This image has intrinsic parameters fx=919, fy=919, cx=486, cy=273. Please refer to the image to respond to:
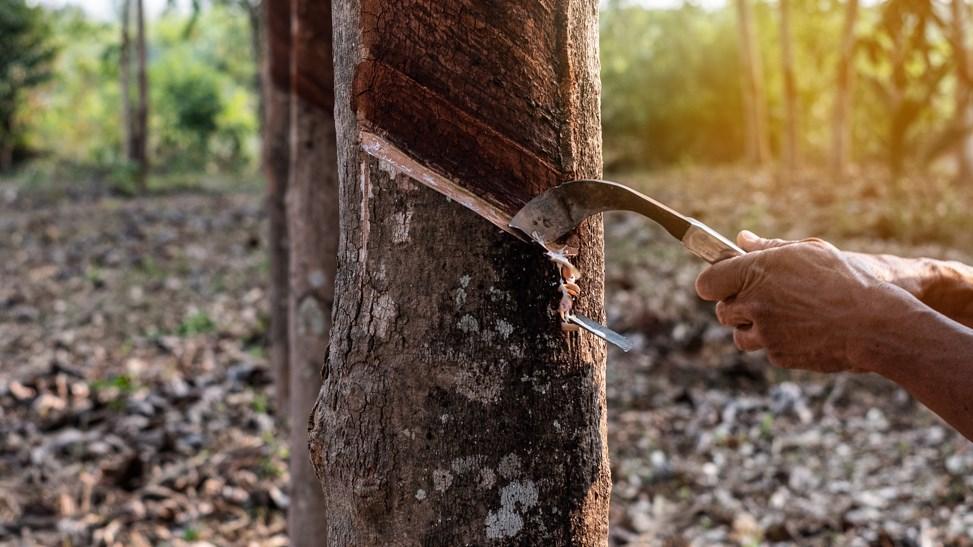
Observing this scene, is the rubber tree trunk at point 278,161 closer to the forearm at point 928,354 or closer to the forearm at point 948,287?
the forearm at point 948,287

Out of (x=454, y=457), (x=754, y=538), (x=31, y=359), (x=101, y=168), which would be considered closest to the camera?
(x=454, y=457)

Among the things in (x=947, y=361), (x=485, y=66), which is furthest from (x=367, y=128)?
(x=947, y=361)

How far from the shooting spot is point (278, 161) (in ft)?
13.5

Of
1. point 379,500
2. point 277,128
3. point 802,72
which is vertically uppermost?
point 802,72

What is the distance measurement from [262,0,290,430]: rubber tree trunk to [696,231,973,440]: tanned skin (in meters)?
2.43

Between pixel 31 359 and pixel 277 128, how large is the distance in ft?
8.29

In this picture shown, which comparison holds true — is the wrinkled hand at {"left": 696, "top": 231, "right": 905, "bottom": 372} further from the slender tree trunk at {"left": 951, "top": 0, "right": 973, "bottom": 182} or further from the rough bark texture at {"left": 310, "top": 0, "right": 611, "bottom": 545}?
the slender tree trunk at {"left": 951, "top": 0, "right": 973, "bottom": 182}

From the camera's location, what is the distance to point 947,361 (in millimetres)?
1359

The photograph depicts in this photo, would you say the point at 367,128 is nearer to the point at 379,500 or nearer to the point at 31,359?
the point at 379,500

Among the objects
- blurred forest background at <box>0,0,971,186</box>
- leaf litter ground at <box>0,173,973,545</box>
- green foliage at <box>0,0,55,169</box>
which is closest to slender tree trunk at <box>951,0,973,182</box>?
leaf litter ground at <box>0,173,973,545</box>

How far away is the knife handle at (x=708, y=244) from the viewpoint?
1407 mm

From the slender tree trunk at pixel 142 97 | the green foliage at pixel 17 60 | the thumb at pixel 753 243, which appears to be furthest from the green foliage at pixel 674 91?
the thumb at pixel 753 243

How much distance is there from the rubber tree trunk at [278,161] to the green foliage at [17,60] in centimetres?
1421

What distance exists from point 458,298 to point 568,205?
0.68 ft
